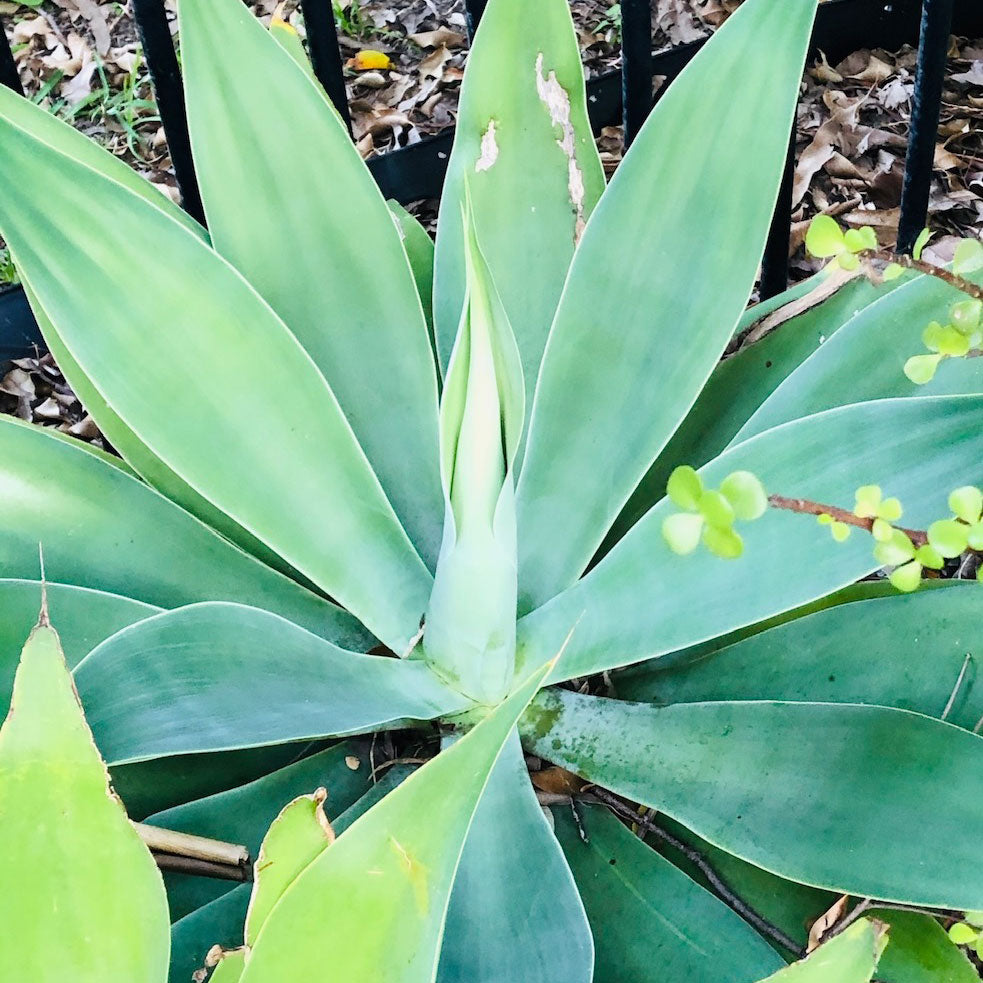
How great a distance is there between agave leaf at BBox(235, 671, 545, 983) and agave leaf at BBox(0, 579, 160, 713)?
27 cm

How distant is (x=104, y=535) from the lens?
0.73 metres

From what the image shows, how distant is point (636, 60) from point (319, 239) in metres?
0.36

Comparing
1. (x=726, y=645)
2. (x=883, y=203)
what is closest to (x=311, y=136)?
(x=726, y=645)

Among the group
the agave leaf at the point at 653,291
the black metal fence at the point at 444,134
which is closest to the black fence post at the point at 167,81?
the black metal fence at the point at 444,134

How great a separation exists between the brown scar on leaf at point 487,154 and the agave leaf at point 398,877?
20.9 inches

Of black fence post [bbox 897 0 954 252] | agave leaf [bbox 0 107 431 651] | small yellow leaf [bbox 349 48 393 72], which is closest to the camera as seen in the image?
agave leaf [bbox 0 107 431 651]

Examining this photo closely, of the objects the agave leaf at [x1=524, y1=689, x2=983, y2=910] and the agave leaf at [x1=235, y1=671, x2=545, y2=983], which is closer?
the agave leaf at [x1=235, y1=671, x2=545, y2=983]

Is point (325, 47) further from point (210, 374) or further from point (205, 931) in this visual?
point (205, 931)

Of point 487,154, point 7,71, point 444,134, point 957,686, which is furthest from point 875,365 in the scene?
point 444,134

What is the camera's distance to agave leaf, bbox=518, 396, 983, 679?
626 millimetres

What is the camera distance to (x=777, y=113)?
2.35 feet

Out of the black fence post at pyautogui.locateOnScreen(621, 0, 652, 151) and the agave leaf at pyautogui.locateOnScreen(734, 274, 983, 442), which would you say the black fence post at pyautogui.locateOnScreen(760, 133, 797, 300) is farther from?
the agave leaf at pyautogui.locateOnScreen(734, 274, 983, 442)

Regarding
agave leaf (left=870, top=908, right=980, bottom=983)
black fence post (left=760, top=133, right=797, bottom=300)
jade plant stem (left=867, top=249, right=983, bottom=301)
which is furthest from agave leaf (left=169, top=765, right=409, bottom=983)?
black fence post (left=760, top=133, right=797, bottom=300)

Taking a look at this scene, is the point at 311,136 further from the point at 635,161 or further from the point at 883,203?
the point at 883,203
